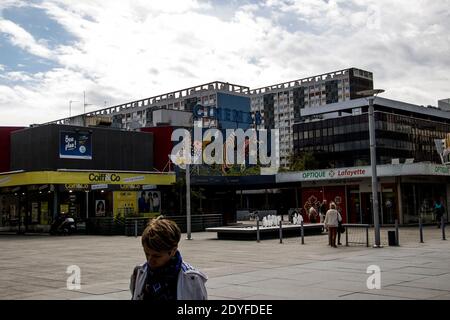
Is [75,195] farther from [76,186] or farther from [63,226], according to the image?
[63,226]

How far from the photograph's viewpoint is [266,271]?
540 inches

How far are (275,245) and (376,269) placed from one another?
29.7 feet

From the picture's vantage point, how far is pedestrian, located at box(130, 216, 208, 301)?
3627 mm

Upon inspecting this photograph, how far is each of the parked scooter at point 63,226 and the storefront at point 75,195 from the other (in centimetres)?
106

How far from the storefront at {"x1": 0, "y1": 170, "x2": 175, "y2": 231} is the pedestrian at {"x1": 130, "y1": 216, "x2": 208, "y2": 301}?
103 feet

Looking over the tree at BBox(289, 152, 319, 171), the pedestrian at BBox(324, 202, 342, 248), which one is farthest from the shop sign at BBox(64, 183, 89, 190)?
the tree at BBox(289, 152, 319, 171)

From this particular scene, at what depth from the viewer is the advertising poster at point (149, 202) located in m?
39.0

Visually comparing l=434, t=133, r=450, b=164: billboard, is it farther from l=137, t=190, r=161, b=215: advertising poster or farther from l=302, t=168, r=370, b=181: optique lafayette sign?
l=137, t=190, r=161, b=215: advertising poster
